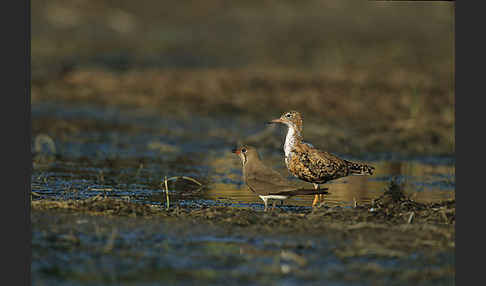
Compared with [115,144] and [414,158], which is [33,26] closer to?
[115,144]

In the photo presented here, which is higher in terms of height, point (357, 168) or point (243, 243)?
point (357, 168)

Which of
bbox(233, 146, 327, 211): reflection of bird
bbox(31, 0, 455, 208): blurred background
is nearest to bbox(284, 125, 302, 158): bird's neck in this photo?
bbox(233, 146, 327, 211): reflection of bird

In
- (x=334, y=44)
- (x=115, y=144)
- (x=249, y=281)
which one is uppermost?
(x=334, y=44)

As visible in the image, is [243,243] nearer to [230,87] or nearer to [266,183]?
[266,183]

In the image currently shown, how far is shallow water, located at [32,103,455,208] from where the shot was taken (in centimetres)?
985

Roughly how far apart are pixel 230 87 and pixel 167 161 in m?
7.16

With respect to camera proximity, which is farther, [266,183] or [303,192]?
[266,183]

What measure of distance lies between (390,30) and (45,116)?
10.8 m

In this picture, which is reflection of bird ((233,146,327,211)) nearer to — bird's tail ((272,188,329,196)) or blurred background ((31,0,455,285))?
bird's tail ((272,188,329,196))

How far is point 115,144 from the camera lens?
14.4m

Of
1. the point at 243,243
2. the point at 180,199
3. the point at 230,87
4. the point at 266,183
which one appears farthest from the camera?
the point at 230,87

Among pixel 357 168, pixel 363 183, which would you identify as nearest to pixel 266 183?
pixel 357 168

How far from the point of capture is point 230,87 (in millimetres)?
19734

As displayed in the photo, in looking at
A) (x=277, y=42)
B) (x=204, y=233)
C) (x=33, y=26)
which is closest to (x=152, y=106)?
(x=277, y=42)
